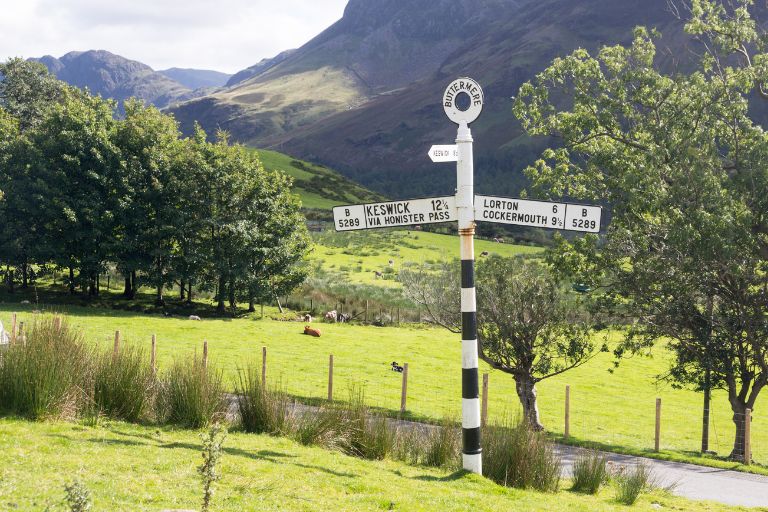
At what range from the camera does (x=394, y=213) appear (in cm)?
1153

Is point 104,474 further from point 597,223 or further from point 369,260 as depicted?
point 369,260

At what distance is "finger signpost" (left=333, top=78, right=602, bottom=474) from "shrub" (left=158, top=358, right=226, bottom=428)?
479 cm

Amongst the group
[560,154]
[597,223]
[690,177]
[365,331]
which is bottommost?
[365,331]

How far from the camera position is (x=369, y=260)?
93250 mm

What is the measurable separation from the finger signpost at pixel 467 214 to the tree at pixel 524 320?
14.7 meters

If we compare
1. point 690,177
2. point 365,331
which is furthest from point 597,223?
point 365,331

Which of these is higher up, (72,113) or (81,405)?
(72,113)

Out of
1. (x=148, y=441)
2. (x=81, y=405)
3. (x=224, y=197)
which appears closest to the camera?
(x=148, y=441)

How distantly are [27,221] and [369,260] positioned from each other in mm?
47871

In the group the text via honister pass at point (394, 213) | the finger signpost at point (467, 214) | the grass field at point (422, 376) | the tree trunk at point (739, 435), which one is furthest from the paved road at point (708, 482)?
the text via honister pass at point (394, 213)

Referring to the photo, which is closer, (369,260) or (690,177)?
(690,177)

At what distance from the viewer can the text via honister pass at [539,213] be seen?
36.3 ft

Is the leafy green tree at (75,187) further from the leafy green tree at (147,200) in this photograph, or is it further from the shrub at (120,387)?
the shrub at (120,387)

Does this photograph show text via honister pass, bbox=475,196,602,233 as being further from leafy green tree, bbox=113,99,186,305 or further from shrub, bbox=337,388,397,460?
leafy green tree, bbox=113,99,186,305
